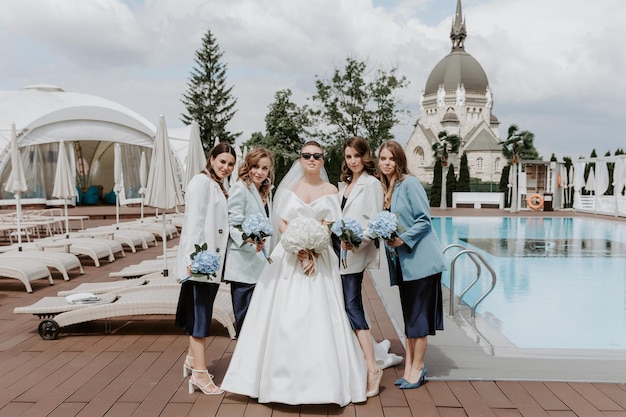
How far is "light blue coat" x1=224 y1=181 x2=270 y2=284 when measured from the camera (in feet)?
11.1

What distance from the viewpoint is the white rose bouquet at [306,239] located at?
3002mm

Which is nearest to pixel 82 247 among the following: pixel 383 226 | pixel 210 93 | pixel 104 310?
pixel 104 310

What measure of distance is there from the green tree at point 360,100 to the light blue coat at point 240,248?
32925 millimetres

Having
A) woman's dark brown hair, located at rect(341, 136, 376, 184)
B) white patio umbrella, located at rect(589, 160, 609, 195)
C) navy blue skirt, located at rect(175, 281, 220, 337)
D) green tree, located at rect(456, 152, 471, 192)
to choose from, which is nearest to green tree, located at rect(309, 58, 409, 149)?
green tree, located at rect(456, 152, 471, 192)

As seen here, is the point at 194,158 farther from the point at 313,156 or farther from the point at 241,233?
the point at 313,156

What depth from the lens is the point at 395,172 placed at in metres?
3.40

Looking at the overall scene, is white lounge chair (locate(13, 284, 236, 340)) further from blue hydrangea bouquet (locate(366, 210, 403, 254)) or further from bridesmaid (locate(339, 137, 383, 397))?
blue hydrangea bouquet (locate(366, 210, 403, 254))

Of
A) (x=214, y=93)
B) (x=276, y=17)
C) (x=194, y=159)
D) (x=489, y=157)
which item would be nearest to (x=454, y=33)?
(x=489, y=157)

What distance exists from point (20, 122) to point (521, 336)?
24.3 m

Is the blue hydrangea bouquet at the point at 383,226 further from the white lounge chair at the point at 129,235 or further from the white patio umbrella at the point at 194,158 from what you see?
the white lounge chair at the point at 129,235

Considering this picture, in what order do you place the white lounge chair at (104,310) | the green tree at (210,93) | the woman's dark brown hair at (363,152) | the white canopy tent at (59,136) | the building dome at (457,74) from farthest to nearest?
the building dome at (457,74)
the green tree at (210,93)
the white canopy tent at (59,136)
the white lounge chair at (104,310)
the woman's dark brown hair at (363,152)

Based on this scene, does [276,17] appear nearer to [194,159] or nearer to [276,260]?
[194,159]

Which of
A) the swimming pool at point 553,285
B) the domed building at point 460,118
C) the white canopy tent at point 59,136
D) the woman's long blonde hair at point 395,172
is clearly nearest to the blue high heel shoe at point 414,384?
the woman's long blonde hair at point 395,172

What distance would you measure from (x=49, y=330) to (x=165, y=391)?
1824mm
